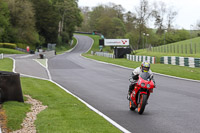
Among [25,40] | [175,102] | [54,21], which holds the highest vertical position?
[54,21]

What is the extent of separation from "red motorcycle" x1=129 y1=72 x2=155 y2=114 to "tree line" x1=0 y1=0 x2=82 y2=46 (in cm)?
6585

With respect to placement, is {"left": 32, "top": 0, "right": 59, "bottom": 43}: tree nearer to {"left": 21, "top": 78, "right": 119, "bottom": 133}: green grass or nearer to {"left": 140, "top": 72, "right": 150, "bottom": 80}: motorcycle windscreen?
{"left": 21, "top": 78, "right": 119, "bottom": 133}: green grass

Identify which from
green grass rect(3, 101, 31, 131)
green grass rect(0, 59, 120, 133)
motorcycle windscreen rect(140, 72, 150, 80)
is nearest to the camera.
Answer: green grass rect(0, 59, 120, 133)

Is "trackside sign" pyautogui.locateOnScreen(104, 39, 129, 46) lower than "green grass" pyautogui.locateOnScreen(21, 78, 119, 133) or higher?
higher

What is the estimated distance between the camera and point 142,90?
979 centimetres

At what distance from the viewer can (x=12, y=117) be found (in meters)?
8.31

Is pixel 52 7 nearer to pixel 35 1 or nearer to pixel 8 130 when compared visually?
pixel 35 1

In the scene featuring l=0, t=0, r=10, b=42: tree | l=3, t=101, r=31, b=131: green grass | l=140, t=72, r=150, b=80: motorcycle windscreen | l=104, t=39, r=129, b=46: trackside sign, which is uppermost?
l=0, t=0, r=10, b=42: tree

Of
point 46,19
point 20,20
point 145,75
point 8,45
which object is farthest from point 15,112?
point 46,19

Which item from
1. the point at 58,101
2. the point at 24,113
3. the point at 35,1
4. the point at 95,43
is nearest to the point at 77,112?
the point at 24,113

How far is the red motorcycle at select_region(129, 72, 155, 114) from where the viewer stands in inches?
377

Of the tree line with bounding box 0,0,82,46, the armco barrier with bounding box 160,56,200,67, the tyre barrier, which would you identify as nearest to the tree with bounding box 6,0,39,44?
the tree line with bounding box 0,0,82,46

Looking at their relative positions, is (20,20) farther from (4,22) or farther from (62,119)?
(62,119)

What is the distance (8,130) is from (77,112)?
2944 mm
